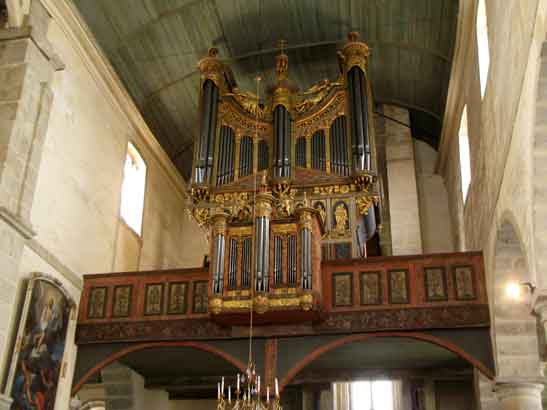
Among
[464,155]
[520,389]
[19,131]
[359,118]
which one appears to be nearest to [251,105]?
[359,118]

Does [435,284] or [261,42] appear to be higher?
[261,42]

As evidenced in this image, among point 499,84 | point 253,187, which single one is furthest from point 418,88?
point 499,84

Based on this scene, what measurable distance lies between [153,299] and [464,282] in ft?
19.4

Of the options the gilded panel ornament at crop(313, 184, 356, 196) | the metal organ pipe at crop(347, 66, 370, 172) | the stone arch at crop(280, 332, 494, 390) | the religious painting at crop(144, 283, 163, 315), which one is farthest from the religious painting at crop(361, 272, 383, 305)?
the religious painting at crop(144, 283, 163, 315)

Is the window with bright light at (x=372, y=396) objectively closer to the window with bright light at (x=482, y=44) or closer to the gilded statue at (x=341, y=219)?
the gilded statue at (x=341, y=219)

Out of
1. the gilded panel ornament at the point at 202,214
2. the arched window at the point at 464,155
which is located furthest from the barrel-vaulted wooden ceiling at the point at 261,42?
the gilded panel ornament at the point at 202,214

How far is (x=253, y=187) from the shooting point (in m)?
15.9

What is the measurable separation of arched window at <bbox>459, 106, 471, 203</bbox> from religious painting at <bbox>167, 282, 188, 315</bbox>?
649 centimetres

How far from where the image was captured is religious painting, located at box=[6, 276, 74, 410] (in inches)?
470

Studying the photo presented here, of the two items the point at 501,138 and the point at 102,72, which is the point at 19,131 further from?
the point at 501,138

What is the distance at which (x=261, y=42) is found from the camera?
18391 millimetres

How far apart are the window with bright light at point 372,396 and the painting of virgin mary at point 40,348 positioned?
9.05m

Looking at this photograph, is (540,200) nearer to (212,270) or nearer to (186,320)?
(212,270)

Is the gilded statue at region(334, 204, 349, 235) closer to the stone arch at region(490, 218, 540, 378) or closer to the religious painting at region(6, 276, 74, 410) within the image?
the stone arch at region(490, 218, 540, 378)
